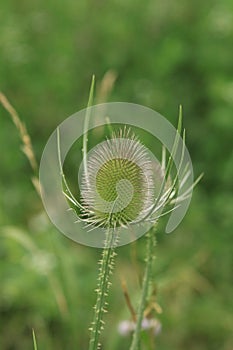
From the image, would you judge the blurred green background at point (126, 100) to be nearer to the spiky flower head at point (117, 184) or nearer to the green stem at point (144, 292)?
the green stem at point (144, 292)

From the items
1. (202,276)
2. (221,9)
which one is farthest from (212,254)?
(221,9)

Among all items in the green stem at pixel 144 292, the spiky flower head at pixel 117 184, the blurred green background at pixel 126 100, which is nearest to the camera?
the spiky flower head at pixel 117 184

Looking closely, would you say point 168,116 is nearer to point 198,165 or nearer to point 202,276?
point 198,165

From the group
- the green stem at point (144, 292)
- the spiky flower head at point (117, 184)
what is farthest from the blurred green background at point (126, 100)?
the spiky flower head at point (117, 184)

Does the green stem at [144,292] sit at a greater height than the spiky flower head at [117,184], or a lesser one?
lesser

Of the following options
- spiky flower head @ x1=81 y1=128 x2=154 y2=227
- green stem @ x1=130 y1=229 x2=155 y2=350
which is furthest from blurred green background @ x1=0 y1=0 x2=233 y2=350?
spiky flower head @ x1=81 y1=128 x2=154 y2=227

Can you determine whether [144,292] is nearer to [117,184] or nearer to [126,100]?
[117,184]
